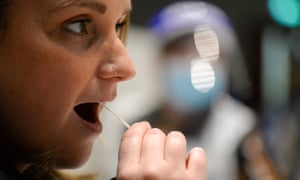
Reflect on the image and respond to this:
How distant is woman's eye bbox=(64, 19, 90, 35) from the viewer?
0.69 meters

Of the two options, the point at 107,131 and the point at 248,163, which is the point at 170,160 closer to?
the point at 107,131

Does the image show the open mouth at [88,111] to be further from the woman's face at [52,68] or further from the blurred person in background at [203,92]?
the blurred person in background at [203,92]

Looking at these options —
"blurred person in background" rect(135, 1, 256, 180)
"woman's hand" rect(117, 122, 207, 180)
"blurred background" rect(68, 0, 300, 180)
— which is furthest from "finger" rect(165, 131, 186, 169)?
"blurred person in background" rect(135, 1, 256, 180)

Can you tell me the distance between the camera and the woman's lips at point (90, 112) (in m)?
0.76

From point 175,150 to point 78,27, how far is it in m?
0.17

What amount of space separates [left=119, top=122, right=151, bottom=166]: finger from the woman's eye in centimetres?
12

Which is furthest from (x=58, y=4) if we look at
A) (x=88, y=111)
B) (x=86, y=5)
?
(x=88, y=111)

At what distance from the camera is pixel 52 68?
68 centimetres

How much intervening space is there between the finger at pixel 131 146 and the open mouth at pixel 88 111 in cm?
8

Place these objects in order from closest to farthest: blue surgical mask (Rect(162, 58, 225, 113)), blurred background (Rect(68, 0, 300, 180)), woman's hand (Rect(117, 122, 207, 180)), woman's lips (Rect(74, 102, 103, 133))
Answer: woman's hand (Rect(117, 122, 207, 180)), woman's lips (Rect(74, 102, 103, 133)), blurred background (Rect(68, 0, 300, 180)), blue surgical mask (Rect(162, 58, 225, 113))

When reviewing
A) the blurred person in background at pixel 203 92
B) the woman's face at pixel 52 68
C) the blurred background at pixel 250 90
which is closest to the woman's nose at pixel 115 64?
the woman's face at pixel 52 68

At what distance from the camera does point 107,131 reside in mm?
1832

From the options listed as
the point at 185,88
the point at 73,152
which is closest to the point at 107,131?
the point at 185,88

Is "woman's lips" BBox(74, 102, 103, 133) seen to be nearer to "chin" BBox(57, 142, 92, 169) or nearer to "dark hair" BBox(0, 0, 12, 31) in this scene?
"chin" BBox(57, 142, 92, 169)
